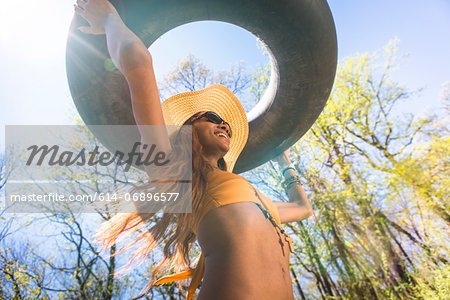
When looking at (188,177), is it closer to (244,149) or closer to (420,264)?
(244,149)

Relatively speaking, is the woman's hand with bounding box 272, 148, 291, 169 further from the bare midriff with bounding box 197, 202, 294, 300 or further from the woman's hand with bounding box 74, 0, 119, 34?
the woman's hand with bounding box 74, 0, 119, 34

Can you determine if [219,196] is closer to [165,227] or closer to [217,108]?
[165,227]

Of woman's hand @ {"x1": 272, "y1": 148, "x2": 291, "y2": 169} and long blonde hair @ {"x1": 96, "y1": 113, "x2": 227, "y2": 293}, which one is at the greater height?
woman's hand @ {"x1": 272, "y1": 148, "x2": 291, "y2": 169}

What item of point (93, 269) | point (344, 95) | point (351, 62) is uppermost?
point (351, 62)

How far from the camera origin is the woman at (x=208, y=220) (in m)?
0.93

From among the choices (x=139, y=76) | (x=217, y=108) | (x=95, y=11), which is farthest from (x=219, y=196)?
(x=95, y=11)

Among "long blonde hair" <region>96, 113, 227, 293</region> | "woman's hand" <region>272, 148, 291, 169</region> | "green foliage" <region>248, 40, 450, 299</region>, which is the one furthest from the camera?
"green foliage" <region>248, 40, 450, 299</region>

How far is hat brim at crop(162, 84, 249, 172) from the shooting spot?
1.88 meters

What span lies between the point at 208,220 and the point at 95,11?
1.24 metres

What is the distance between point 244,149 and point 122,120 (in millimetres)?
1113

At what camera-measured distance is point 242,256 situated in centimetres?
94

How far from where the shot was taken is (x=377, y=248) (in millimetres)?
7277

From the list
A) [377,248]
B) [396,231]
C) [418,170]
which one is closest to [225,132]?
[377,248]

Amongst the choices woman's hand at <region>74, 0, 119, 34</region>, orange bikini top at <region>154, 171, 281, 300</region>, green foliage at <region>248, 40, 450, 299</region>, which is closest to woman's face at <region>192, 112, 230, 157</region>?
orange bikini top at <region>154, 171, 281, 300</region>
